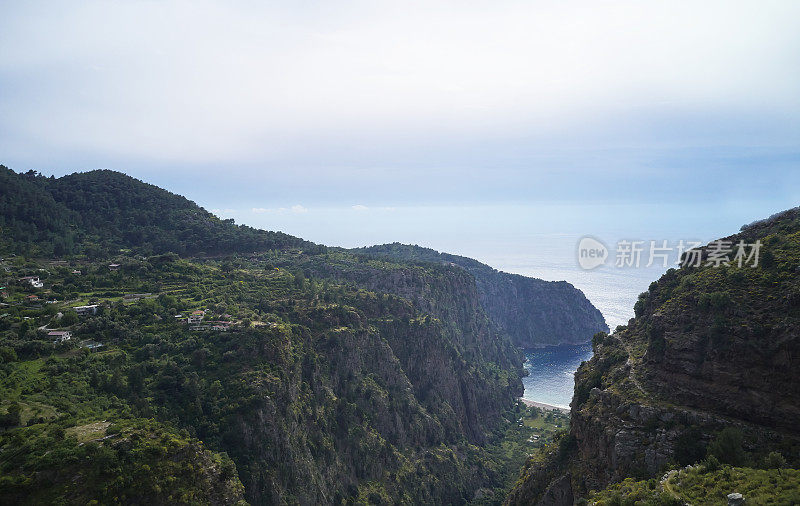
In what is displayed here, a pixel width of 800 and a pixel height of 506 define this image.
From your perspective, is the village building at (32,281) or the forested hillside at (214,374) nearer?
the forested hillside at (214,374)

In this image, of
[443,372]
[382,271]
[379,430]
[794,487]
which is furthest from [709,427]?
[382,271]

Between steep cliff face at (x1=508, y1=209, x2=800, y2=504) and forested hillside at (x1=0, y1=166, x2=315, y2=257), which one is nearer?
steep cliff face at (x1=508, y1=209, x2=800, y2=504)

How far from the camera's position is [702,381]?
37.6 metres

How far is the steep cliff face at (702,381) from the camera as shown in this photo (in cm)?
3344

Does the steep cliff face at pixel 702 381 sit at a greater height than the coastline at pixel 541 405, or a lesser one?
greater

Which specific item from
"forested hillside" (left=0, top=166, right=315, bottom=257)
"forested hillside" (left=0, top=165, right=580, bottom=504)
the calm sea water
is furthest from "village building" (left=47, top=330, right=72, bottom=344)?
the calm sea water

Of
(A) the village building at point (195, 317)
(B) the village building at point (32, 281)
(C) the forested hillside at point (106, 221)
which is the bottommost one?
(A) the village building at point (195, 317)

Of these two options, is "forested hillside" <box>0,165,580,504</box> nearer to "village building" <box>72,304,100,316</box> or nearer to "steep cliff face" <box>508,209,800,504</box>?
"village building" <box>72,304,100,316</box>

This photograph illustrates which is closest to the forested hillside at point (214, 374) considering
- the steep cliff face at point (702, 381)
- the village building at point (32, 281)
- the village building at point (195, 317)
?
the village building at point (32, 281)

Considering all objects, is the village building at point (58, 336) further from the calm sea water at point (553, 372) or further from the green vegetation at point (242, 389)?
the calm sea water at point (553, 372)

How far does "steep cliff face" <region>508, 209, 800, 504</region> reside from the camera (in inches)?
1316

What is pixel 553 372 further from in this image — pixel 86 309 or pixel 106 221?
pixel 106 221

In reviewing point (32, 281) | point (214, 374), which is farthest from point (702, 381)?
point (32, 281)

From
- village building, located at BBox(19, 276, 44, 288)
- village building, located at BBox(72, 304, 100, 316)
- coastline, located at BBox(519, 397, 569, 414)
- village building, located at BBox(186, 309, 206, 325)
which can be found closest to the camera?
village building, located at BBox(72, 304, 100, 316)
